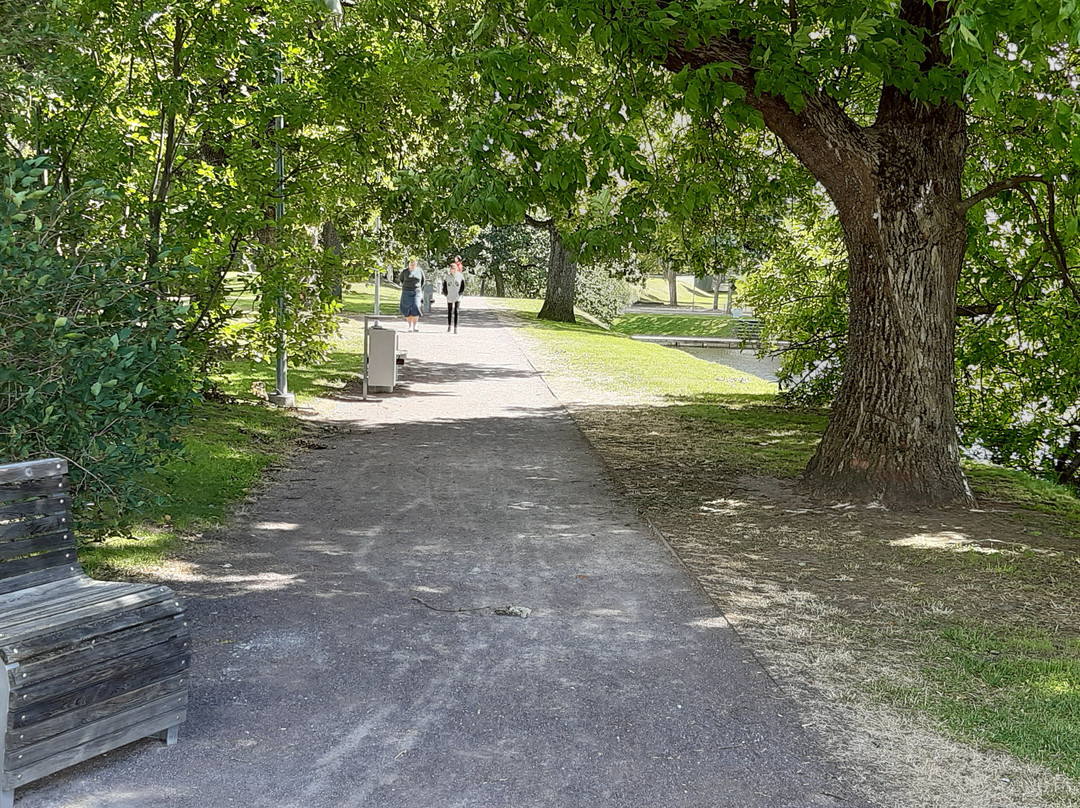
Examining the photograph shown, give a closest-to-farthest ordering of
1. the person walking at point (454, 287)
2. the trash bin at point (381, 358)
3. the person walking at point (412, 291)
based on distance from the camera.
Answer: the trash bin at point (381, 358) < the person walking at point (412, 291) < the person walking at point (454, 287)

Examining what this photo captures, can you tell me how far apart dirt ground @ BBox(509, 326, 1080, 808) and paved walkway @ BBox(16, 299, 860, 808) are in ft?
0.73

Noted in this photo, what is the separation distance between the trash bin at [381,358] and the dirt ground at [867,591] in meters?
5.31

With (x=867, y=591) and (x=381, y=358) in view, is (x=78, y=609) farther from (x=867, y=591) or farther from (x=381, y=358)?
(x=381, y=358)

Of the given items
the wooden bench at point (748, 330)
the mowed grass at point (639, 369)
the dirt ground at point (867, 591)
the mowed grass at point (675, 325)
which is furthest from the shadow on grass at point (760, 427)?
the mowed grass at point (675, 325)

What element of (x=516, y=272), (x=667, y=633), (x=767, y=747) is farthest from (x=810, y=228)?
(x=516, y=272)

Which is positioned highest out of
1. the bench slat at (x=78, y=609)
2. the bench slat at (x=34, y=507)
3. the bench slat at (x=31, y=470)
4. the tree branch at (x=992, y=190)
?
the tree branch at (x=992, y=190)

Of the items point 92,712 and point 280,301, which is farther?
point 280,301

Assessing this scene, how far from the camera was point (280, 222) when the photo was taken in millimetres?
9594

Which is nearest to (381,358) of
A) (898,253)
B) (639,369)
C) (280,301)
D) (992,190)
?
(280,301)

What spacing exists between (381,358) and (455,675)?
11.3 meters

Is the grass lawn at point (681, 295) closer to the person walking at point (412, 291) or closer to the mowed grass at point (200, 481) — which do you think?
the person walking at point (412, 291)

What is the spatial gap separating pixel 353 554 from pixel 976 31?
16.2 feet

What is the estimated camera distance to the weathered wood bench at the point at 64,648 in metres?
3.61

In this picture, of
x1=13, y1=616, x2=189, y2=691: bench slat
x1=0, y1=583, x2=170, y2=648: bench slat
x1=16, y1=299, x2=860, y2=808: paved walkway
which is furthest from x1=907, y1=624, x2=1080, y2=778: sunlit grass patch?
x1=0, y1=583, x2=170, y2=648: bench slat
